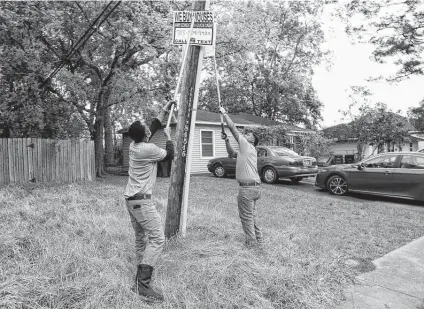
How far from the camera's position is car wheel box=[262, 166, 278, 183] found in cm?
1348

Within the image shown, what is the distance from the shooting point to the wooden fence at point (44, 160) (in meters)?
12.2

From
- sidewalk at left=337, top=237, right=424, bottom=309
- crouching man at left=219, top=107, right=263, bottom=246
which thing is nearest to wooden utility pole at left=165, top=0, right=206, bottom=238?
crouching man at left=219, top=107, right=263, bottom=246

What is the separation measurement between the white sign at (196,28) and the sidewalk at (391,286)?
3.68m

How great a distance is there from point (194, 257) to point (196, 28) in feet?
10.3

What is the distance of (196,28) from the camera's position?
4809mm

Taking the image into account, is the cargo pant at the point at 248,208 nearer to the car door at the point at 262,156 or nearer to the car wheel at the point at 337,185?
the car wheel at the point at 337,185

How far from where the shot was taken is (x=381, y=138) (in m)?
19.8

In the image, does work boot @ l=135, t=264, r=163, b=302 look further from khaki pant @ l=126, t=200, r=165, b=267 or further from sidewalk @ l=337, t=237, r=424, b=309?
sidewalk @ l=337, t=237, r=424, b=309

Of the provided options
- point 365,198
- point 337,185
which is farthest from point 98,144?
point 365,198

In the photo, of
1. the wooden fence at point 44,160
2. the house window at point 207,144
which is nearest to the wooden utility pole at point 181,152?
the wooden fence at point 44,160

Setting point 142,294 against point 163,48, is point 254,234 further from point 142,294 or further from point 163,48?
point 163,48

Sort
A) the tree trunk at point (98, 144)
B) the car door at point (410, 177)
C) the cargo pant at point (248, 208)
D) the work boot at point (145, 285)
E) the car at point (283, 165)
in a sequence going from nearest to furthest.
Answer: the work boot at point (145, 285) < the cargo pant at point (248, 208) < the car door at point (410, 177) < the car at point (283, 165) < the tree trunk at point (98, 144)

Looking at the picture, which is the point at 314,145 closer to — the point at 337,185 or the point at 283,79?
the point at 337,185

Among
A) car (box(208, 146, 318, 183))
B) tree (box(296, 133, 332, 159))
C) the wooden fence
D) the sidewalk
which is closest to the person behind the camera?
the sidewalk
